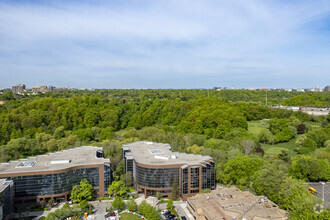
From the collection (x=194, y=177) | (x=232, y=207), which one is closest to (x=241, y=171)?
(x=194, y=177)

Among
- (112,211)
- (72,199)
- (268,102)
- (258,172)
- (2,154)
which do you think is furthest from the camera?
(268,102)

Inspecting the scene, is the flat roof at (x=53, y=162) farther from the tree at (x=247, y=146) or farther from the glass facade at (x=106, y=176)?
the tree at (x=247, y=146)

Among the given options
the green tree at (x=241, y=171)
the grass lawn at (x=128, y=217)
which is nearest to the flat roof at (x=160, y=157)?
the green tree at (x=241, y=171)

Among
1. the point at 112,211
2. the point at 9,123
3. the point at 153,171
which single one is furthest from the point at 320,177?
the point at 9,123

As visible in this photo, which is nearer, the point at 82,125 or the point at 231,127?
the point at 231,127

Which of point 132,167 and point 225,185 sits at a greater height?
point 132,167

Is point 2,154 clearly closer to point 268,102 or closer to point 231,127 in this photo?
point 231,127
